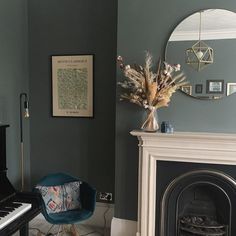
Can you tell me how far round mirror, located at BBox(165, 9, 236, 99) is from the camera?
2379mm

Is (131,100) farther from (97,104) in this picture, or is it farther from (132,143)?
(97,104)

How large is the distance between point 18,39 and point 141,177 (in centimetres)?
204

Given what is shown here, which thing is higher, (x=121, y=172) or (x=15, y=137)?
(x=15, y=137)

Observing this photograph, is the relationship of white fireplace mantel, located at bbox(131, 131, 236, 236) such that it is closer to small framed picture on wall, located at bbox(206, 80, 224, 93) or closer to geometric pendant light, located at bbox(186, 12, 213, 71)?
small framed picture on wall, located at bbox(206, 80, 224, 93)

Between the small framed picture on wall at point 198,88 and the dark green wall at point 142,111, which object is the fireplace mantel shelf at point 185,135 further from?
the small framed picture on wall at point 198,88

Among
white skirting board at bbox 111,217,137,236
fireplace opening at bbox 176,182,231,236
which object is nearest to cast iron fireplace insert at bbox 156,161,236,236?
fireplace opening at bbox 176,182,231,236

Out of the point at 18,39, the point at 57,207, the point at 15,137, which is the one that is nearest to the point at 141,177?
the point at 57,207

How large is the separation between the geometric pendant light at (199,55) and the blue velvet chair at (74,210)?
153 cm

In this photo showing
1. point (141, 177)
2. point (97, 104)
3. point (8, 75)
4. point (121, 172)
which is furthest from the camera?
point (97, 104)

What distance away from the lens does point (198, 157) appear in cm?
239

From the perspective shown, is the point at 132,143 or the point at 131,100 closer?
the point at 131,100

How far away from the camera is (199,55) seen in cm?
244

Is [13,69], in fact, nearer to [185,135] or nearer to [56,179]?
[56,179]

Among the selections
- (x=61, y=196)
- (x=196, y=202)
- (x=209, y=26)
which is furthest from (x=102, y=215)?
(x=209, y=26)
